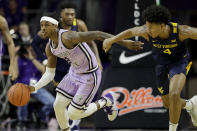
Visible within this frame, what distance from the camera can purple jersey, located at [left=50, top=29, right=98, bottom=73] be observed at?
709cm

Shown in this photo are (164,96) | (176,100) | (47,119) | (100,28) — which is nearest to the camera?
(176,100)

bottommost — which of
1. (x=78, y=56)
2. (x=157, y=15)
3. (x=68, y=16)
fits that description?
(x=78, y=56)

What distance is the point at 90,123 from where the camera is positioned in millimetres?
10477

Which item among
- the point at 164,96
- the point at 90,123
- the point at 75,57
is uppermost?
the point at 75,57

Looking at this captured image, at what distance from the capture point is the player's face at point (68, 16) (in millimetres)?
8211

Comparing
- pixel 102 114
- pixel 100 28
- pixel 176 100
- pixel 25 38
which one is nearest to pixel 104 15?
pixel 100 28

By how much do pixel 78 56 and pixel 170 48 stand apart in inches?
55.0

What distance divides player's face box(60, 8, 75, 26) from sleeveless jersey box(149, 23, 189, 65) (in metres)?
1.56

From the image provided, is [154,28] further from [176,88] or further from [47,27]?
[47,27]

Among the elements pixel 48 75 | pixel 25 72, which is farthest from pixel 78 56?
pixel 25 72

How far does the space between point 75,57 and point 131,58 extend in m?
2.52

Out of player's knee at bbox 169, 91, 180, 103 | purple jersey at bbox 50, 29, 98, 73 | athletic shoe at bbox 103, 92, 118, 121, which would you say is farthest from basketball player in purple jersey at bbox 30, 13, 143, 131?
player's knee at bbox 169, 91, 180, 103

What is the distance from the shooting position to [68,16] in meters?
8.27

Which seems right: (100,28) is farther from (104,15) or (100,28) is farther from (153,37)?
(153,37)
